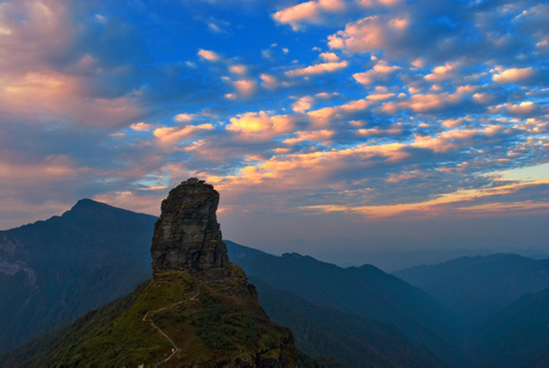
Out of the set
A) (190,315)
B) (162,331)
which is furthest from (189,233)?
(162,331)

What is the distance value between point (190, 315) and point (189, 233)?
30473 mm

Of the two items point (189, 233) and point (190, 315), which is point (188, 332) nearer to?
point (190, 315)

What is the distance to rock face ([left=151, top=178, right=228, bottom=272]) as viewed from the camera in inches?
4222

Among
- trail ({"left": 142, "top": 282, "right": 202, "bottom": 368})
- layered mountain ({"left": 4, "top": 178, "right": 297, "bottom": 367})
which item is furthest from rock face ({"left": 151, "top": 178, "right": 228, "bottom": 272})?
trail ({"left": 142, "top": 282, "right": 202, "bottom": 368})

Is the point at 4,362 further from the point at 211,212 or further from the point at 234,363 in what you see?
the point at 234,363

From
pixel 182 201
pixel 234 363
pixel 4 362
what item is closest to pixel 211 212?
pixel 182 201

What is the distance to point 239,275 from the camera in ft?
360

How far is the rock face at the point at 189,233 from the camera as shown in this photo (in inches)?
4222

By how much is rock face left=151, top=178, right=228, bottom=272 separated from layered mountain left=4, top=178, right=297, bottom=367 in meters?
0.28

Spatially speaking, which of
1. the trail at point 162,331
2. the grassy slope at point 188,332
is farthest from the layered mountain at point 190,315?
the trail at point 162,331

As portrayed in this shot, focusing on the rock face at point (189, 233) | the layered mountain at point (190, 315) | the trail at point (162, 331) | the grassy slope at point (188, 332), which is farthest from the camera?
the rock face at point (189, 233)

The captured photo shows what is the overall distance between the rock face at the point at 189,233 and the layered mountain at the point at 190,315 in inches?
11.1

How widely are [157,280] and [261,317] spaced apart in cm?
2975

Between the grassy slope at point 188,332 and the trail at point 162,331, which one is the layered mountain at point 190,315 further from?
the trail at point 162,331
